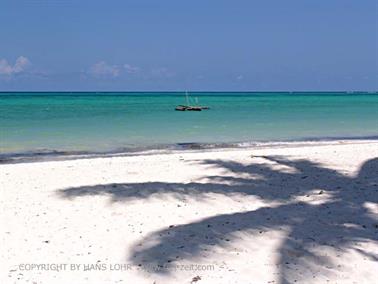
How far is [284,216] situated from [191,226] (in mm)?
1439

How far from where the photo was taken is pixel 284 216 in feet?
24.2

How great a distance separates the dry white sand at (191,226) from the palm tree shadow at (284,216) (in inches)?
0.6

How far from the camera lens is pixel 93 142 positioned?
21.2m

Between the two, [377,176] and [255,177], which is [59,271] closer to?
[255,177]

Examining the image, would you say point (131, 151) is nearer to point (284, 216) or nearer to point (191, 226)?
point (284, 216)

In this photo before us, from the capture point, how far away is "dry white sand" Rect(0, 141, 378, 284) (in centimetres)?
532

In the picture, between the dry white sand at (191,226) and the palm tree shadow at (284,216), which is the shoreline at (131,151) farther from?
the palm tree shadow at (284,216)

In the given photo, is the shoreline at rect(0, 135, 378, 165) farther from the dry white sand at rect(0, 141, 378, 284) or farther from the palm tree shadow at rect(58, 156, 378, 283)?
the palm tree shadow at rect(58, 156, 378, 283)

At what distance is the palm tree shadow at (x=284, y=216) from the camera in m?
5.72

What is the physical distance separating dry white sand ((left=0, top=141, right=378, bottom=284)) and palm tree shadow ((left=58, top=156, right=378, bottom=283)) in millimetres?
16

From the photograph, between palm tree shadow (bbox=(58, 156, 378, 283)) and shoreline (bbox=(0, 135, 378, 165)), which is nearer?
palm tree shadow (bbox=(58, 156, 378, 283))

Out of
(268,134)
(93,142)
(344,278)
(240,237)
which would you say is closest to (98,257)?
(240,237)

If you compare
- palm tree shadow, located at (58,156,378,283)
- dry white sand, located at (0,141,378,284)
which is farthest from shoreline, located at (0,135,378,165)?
palm tree shadow, located at (58,156,378,283)

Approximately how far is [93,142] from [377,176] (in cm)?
1320
